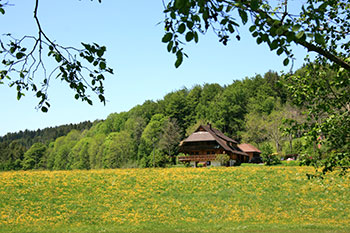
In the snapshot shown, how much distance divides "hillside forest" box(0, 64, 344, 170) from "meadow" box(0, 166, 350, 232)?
92.6 ft

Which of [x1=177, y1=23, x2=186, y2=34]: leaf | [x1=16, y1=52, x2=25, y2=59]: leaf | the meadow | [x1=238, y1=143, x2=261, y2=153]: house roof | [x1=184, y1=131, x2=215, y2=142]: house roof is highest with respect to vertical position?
[x1=16, y1=52, x2=25, y2=59]: leaf

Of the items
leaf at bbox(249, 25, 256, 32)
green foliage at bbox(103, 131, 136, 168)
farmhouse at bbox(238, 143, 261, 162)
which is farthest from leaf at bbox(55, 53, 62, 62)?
green foliage at bbox(103, 131, 136, 168)

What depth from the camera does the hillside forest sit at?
64812 millimetres

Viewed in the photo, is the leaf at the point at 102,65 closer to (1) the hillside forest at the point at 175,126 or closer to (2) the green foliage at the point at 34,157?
(1) the hillside forest at the point at 175,126

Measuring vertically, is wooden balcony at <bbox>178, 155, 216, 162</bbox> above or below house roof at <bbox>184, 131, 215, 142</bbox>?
below

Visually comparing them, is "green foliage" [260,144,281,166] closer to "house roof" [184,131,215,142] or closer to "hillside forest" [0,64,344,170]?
"house roof" [184,131,215,142]

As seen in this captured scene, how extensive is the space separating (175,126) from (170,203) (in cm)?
5347

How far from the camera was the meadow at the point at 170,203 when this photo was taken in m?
15.7

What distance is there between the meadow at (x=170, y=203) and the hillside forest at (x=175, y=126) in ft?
92.6

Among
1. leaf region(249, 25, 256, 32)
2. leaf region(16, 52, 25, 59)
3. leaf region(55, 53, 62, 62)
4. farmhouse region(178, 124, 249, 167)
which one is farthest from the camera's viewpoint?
farmhouse region(178, 124, 249, 167)

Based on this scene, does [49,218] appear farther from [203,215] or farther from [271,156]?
[271,156]

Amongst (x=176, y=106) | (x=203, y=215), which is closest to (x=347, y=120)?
(x=203, y=215)

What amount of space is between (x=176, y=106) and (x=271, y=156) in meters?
44.5

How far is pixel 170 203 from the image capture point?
1969 centimetres
